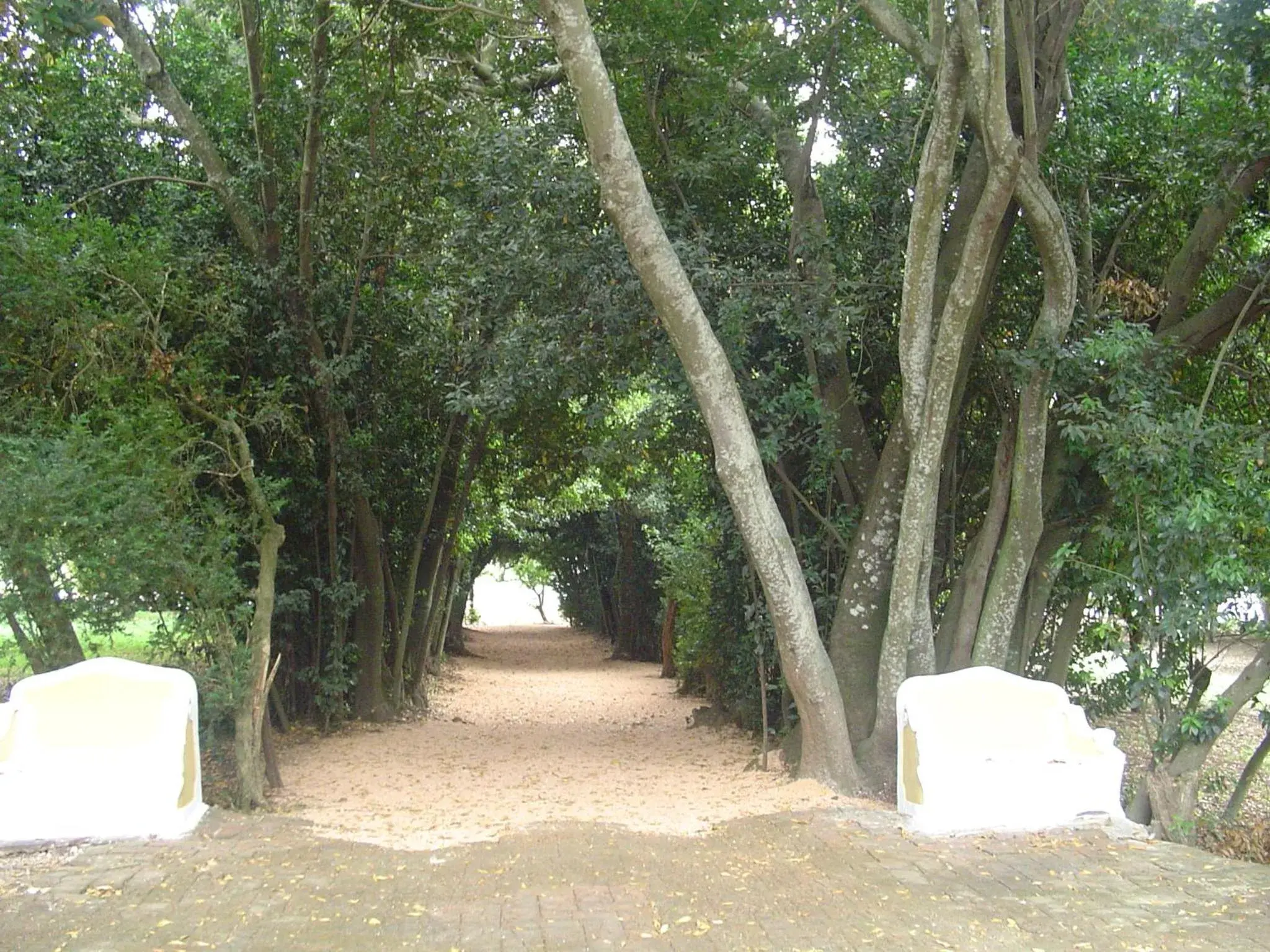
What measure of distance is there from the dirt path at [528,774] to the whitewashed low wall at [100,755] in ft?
3.65

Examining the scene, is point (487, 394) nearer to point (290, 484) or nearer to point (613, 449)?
point (613, 449)

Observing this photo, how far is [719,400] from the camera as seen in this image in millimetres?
7684

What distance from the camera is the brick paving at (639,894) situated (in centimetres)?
472

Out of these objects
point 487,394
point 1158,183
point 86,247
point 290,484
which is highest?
point 1158,183

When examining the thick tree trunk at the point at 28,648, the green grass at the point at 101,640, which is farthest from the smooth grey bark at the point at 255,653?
the thick tree trunk at the point at 28,648

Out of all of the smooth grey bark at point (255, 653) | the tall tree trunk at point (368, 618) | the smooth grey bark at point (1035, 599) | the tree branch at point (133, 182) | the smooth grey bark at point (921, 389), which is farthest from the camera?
the tall tree trunk at point (368, 618)

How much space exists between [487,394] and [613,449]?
116cm

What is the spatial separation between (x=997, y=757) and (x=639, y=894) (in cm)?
263

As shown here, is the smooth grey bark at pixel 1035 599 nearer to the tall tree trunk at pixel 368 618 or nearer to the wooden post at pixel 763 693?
the wooden post at pixel 763 693

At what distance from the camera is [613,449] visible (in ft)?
31.1

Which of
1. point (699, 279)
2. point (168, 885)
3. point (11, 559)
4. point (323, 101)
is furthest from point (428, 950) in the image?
point (323, 101)

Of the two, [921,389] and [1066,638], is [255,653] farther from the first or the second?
[1066,638]

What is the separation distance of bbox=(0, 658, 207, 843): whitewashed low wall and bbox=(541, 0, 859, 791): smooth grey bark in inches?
148

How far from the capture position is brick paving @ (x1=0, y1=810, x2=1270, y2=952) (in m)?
4.72
